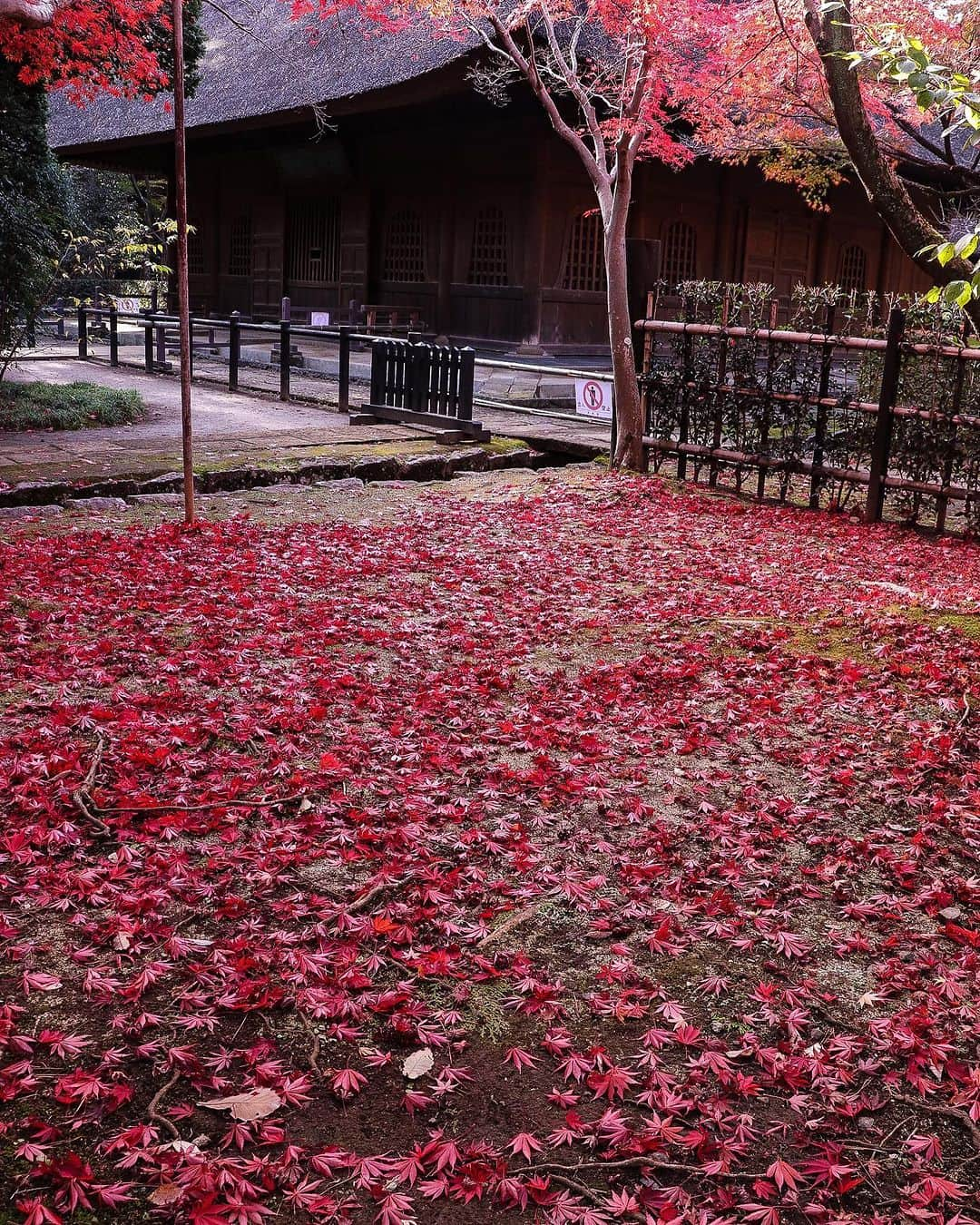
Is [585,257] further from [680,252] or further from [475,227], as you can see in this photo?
[680,252]

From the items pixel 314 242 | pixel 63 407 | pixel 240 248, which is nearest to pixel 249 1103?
pixel 63 407

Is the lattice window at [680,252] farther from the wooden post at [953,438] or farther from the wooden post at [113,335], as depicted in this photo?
the wooden post at [953,438]

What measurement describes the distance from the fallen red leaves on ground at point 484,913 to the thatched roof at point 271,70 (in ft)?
35.8

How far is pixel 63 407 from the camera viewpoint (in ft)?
43.7

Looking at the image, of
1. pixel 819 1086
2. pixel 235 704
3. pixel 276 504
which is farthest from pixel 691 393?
pixel 819 1086

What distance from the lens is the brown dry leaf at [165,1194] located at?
2.26 meters

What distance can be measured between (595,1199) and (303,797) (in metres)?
2.04

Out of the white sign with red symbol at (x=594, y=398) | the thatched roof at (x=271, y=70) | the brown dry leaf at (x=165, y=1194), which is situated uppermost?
the thatched roof at (x=271, y=70)

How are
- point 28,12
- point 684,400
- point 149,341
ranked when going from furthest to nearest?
point 149,341 < point 684,400 < point 28,12

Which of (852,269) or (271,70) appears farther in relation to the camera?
(852,269)

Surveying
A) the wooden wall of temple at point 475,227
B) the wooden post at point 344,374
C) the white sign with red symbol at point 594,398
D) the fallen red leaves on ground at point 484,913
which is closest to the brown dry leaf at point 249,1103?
the fallen red leaves on ground at point 484,913

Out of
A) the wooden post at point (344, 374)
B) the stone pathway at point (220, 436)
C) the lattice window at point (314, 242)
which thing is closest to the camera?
the stone pathway at point (220, 436)

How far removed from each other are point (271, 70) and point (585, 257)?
6.90 m

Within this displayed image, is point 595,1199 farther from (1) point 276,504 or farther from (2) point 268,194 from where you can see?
(2) point 268,194
